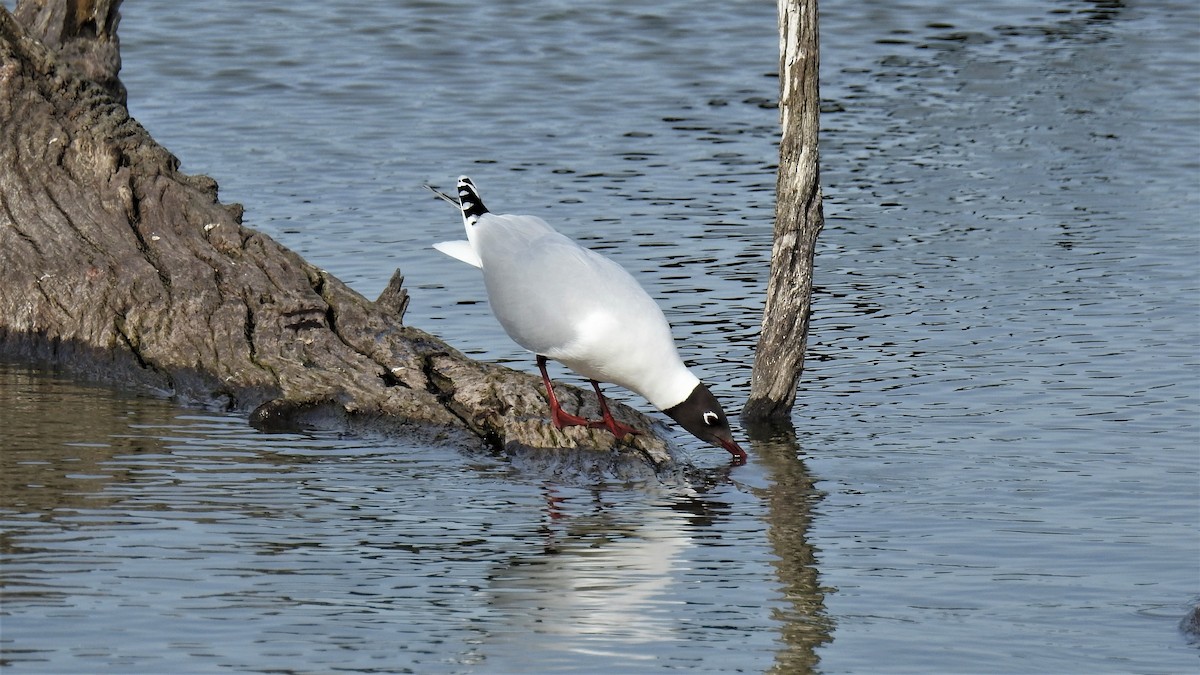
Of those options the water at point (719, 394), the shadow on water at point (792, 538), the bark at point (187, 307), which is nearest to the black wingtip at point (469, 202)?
the bark at point (187, 307)

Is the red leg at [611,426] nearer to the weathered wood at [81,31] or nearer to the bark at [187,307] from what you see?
the bark at [187,307]

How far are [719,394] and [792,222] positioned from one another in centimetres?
119

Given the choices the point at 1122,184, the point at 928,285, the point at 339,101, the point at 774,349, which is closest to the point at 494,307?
the point at 774,349

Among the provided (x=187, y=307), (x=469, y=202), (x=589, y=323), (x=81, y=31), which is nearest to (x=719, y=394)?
(x=469, y=202)

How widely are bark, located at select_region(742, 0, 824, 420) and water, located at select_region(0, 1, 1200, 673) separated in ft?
0.93

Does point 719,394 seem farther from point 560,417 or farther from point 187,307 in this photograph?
point 187,307

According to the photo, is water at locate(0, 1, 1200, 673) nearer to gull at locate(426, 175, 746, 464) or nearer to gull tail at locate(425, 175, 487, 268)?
gull at locate(426, 175, 746, 464)

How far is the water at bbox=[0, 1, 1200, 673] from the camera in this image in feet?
20.9

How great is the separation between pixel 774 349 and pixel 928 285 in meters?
3.07

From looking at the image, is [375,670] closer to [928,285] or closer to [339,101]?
[928,285]

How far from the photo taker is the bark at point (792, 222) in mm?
9031

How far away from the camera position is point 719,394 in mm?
10031

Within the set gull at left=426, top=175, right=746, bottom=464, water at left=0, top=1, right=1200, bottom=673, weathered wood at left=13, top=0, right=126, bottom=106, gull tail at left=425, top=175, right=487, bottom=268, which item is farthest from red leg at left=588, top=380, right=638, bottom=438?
weathered wood at left=13, top=0, right=126, bottom=106

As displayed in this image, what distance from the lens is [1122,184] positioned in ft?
48.6
